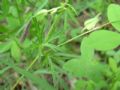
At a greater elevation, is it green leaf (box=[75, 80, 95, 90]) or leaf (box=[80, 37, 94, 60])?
leaf (box=[80, 37, 94, 60])

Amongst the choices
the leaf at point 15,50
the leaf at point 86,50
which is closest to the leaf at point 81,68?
the leaf at point 86,50

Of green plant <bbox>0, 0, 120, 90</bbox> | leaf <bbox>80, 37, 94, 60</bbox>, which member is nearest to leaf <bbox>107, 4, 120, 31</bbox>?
green plant <bbox>0, 0, 120, 90</bbox>

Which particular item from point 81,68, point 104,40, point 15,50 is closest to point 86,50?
point 104,40

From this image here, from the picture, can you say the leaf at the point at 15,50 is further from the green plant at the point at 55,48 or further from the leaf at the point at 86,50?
the leaf at the point at 86,50

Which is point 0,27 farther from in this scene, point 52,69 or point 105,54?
point 105,54

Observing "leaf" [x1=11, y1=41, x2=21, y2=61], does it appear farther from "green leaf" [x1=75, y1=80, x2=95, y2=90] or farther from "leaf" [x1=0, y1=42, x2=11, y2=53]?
"green leaf" [x1=75, y1=80, x2=95, y2=90]

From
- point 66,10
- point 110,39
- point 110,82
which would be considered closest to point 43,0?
point 66,10

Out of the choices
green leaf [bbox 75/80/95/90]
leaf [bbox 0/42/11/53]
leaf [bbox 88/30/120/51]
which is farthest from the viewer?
green leaf [bbox 75/80/95/90]

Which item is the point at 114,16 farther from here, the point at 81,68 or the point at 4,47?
the point at 4,47

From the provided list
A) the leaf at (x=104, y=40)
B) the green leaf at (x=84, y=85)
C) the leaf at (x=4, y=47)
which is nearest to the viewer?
the leaf at (x=104, y=40)

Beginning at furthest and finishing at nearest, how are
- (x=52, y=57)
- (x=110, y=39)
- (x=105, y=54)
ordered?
1. (x=105, y=54)
2. (x=52, y=57)
3. (x=110, y=39)

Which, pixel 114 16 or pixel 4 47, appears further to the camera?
pixel 4 47
